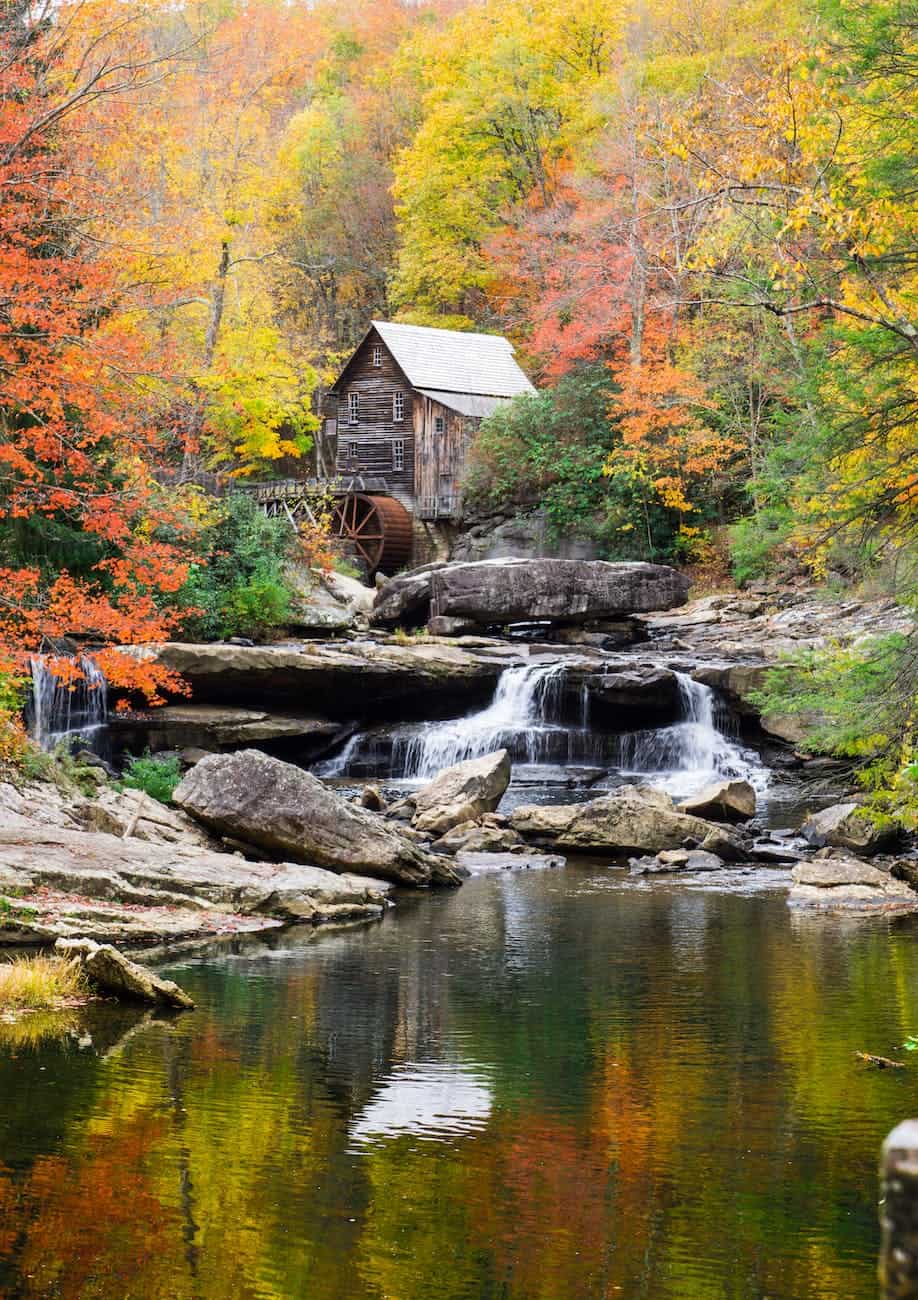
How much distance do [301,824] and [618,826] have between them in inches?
177

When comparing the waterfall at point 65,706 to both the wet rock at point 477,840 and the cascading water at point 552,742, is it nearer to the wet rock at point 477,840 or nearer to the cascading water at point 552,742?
the cascading water at point 552,742

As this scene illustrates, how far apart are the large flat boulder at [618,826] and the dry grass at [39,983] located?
29.0 feet

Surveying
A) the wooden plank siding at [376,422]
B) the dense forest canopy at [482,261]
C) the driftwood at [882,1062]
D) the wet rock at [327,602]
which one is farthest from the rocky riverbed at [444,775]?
the wooden plank siding at [376,422]

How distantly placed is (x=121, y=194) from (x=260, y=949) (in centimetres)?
1102

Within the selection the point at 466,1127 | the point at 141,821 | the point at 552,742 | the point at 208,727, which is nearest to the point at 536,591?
the point at 552,742

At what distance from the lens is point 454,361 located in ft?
148

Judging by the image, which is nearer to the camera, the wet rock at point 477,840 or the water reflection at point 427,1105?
the water reflection at point 427,1105

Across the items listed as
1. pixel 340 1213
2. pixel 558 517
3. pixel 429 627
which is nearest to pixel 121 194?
pixel 429 627

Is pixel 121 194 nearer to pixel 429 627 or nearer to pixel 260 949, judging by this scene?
→ pixel 260 949

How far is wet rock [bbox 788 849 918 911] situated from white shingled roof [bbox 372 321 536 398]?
31.4 meters

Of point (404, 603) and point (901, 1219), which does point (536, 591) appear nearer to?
point (404, 603)

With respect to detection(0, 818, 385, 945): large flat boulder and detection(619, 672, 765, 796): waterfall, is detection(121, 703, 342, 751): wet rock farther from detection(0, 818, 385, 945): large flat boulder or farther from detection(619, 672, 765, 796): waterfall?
detection(0, 818, 385, 945): large flat boulder

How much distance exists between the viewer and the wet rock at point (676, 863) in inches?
615

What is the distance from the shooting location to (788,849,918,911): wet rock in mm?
13641
